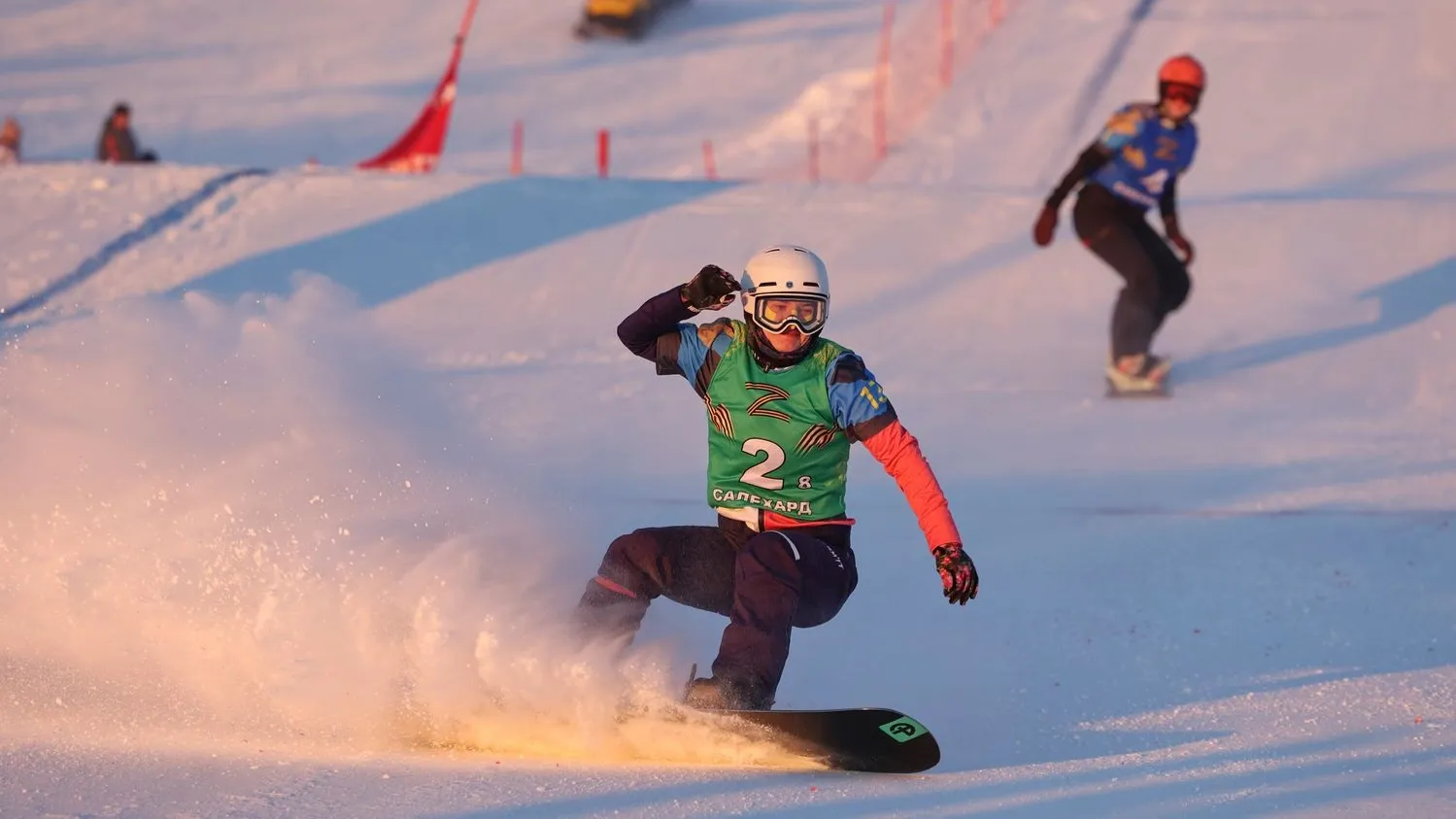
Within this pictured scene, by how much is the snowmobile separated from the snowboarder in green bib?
20.9 meters

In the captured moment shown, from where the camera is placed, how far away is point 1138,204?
9219mm

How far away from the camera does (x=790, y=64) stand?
2377cm

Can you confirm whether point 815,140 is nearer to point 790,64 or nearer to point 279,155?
point 790,64

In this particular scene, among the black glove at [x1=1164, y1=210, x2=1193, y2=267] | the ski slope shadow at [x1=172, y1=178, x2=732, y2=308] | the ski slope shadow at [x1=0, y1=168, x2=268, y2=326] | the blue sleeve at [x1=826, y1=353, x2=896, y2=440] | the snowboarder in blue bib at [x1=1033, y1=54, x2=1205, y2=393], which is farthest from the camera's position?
the ski slope shadow at [x1=172, y1=178, x2=732, y2=308]

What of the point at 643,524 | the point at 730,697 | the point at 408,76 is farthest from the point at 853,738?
the point at 408,76

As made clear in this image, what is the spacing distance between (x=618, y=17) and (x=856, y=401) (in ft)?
69.7

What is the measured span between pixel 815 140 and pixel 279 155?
6.69 m

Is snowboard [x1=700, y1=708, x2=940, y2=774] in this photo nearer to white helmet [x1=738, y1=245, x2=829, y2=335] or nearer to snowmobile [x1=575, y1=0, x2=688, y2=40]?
white helmet [x1=738, y1=245, x2=829, y2=335]

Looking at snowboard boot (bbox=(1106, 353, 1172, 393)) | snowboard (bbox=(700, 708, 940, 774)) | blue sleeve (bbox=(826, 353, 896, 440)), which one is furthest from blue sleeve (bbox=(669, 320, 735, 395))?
snowboard boot (bbox=(1106, 353, 1172, 393))

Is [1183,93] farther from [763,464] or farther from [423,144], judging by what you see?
[423,144]

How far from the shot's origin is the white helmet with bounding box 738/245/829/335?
458 centimetres

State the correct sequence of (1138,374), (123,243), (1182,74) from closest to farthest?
(1182,74) < (1138,374) < (123,243)

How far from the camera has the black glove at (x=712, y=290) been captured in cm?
455

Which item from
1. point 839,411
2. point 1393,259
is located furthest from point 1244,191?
point 839,411
